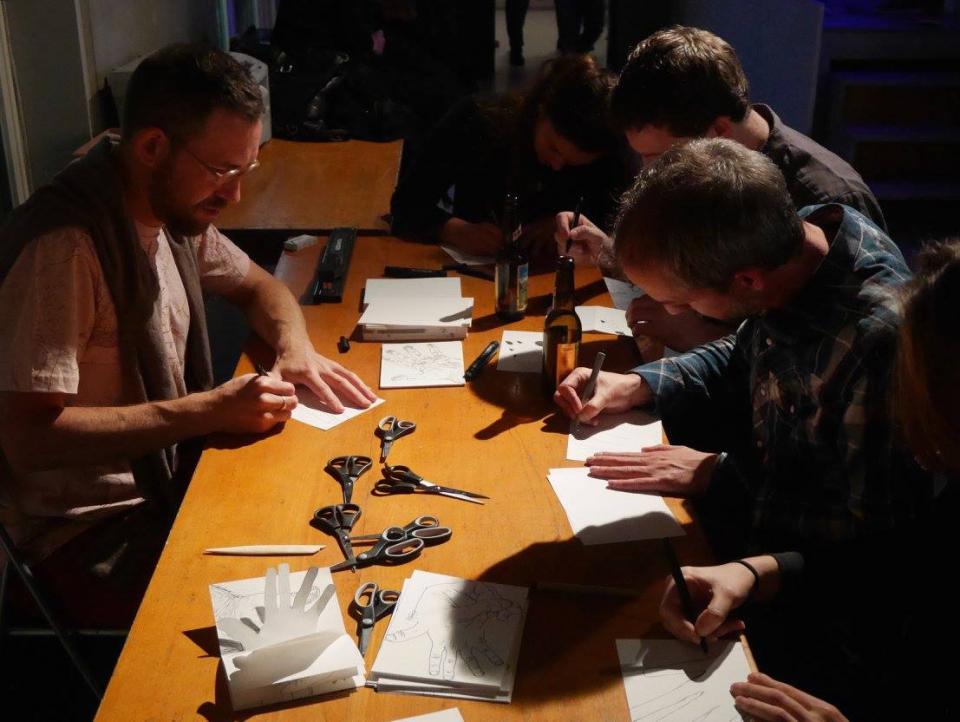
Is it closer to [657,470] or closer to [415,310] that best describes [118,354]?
[415,310]

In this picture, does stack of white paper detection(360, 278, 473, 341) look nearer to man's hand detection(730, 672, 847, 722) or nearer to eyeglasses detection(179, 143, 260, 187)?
eyeglasses detection(179, 143, 260, 187)

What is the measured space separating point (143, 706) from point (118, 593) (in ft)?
2.34

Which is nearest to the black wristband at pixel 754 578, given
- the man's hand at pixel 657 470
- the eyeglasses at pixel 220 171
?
the man's hand at pixel 657 470

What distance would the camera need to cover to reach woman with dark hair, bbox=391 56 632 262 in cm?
267

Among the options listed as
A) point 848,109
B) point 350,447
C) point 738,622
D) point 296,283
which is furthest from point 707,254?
point 848,109

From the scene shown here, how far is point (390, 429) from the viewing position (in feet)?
5.92

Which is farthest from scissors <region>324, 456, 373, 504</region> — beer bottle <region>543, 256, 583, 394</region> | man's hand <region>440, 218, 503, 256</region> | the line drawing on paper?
man's hand <region>440, 218, 503, 256</region>

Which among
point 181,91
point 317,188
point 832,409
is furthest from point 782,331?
point 317,188

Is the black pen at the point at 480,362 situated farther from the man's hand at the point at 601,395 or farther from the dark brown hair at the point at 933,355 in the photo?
the dark brown hair at the point at 933,355

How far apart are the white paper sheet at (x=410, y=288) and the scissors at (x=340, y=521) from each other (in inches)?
35.4

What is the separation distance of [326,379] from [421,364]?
0.23 meters

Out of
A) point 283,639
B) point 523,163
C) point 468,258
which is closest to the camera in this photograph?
point 283,639

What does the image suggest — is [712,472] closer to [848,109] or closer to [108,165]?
[108,165]

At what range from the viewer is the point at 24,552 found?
1824 millimetres
